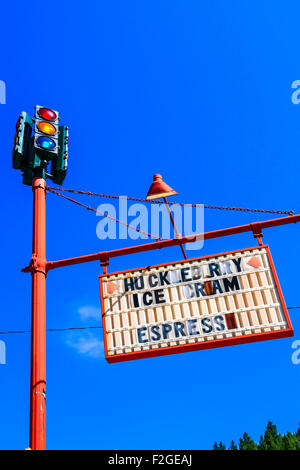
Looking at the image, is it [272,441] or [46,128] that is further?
[272,441]

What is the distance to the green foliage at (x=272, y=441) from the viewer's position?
389 feet

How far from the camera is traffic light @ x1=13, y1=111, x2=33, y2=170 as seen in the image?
44.2ft

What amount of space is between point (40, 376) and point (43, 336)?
3.13 feet

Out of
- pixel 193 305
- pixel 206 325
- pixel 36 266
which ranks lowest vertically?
pixel 206 325

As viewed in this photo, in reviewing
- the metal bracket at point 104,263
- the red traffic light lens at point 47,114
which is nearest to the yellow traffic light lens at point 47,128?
the red traffic light lens at point 47,114

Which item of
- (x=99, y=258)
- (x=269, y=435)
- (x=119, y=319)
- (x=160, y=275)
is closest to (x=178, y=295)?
(x=160, y=275)

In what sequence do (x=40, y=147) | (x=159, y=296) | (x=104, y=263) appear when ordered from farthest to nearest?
1. (x=40, y=147)
2. (x=104, y=263)
3. (x=159, y=296)

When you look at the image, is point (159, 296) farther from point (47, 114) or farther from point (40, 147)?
point (47, 114)

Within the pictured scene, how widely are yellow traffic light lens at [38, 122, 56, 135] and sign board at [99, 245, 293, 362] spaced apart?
15.9 ft

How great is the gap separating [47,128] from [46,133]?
177 mm

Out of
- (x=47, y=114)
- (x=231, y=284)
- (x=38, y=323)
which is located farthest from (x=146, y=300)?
(x=47, y=114)

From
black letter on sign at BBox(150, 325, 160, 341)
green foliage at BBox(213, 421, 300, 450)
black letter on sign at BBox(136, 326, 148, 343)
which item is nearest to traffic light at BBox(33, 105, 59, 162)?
black letter on sign at BBox(136, 326, 148, 343)

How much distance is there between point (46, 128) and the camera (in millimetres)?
13836

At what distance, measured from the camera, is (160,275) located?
11.7 meters
